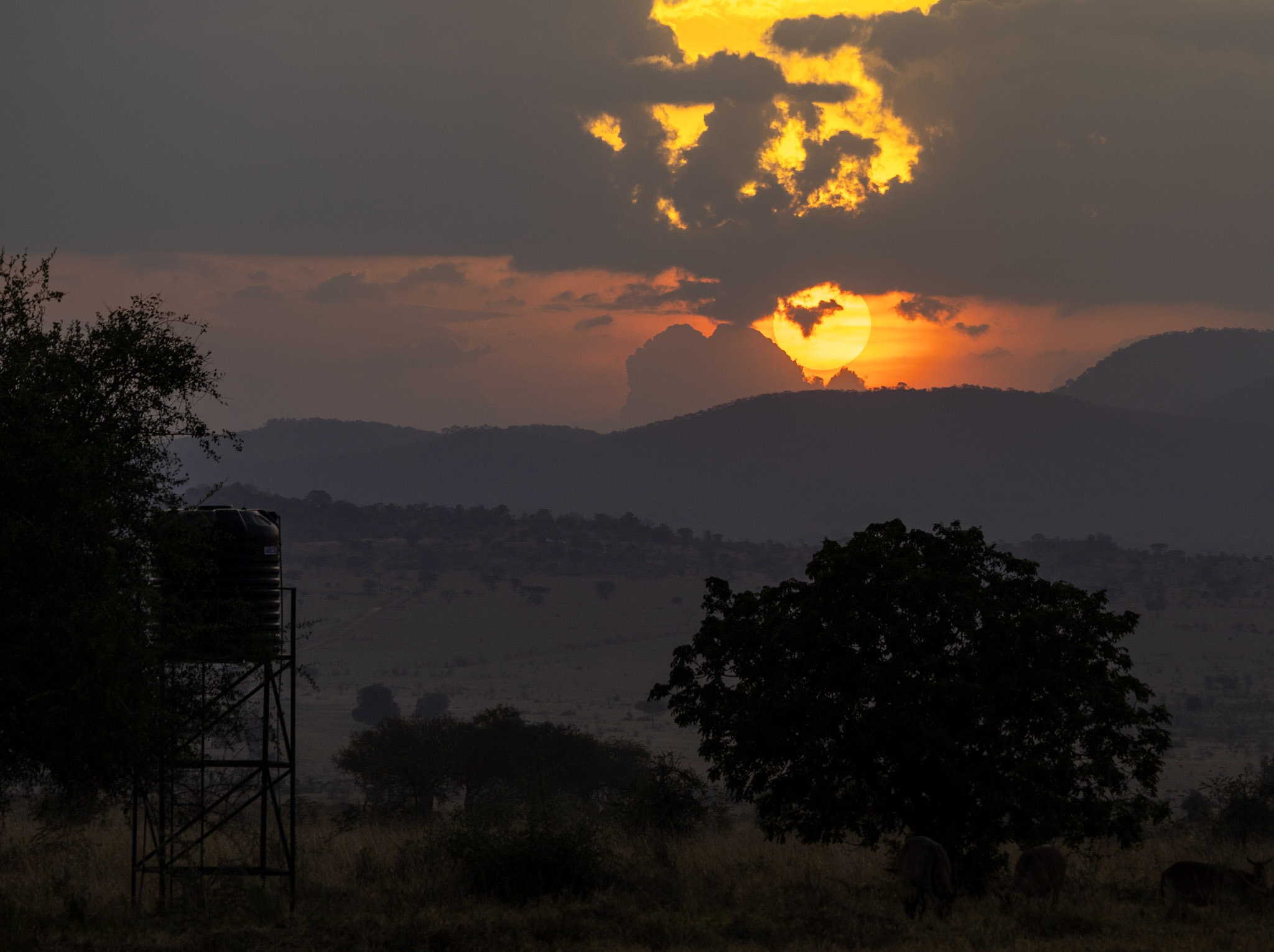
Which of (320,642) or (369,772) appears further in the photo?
(320,642)

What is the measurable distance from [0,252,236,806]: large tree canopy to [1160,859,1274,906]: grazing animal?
13.3 meters

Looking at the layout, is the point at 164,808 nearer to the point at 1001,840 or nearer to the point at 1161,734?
the point at 1001,840

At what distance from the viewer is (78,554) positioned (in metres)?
14.7

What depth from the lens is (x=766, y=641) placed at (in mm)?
18359

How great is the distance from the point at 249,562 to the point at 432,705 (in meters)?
83.8

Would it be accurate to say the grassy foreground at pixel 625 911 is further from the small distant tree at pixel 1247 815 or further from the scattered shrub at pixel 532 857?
the small distant tree at pixel 1247 815

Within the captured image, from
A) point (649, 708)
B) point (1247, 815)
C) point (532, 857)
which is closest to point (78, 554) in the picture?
point (532, 857)

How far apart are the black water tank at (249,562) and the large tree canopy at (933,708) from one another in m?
5.76

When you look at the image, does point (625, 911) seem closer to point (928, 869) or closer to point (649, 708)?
point (928, 869)

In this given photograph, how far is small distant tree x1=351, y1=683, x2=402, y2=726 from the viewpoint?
96.2 m

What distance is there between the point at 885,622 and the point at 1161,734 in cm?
387

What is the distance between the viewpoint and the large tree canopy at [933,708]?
1723 centimetres

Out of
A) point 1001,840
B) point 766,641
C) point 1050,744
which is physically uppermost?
point 766,641

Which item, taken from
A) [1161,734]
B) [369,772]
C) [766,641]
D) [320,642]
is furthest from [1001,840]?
[320,642]
